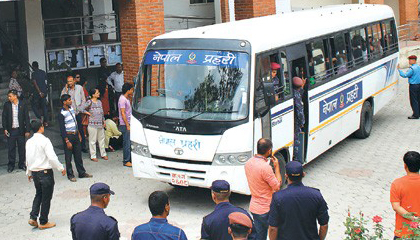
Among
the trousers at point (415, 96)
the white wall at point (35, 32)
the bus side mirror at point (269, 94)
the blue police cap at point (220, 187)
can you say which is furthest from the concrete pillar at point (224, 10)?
the blue police cap at point (220, 187)

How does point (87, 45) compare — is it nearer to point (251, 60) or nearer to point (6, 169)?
point (6, 169)

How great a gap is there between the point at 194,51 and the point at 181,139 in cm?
154

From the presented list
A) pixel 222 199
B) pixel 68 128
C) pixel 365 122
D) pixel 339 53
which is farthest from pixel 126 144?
pixel 222 199

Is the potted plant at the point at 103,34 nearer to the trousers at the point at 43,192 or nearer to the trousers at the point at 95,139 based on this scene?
the trousers at the point at 95,139

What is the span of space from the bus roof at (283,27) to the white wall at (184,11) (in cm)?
776

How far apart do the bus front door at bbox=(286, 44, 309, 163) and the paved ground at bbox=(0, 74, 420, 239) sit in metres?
0.70

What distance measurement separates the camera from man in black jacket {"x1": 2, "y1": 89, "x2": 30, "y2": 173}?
551 inches

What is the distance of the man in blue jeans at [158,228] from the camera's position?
5.91m

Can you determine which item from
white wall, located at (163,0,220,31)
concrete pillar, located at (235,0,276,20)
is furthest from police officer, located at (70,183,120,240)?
white wall, located at (163,0,220,31)

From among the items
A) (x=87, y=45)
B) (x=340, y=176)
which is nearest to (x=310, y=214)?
(x=340, y=176)

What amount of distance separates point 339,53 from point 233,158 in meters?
5.09

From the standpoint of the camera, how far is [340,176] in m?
13.5

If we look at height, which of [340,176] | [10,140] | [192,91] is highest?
[192,91]

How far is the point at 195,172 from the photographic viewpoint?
1113cm
